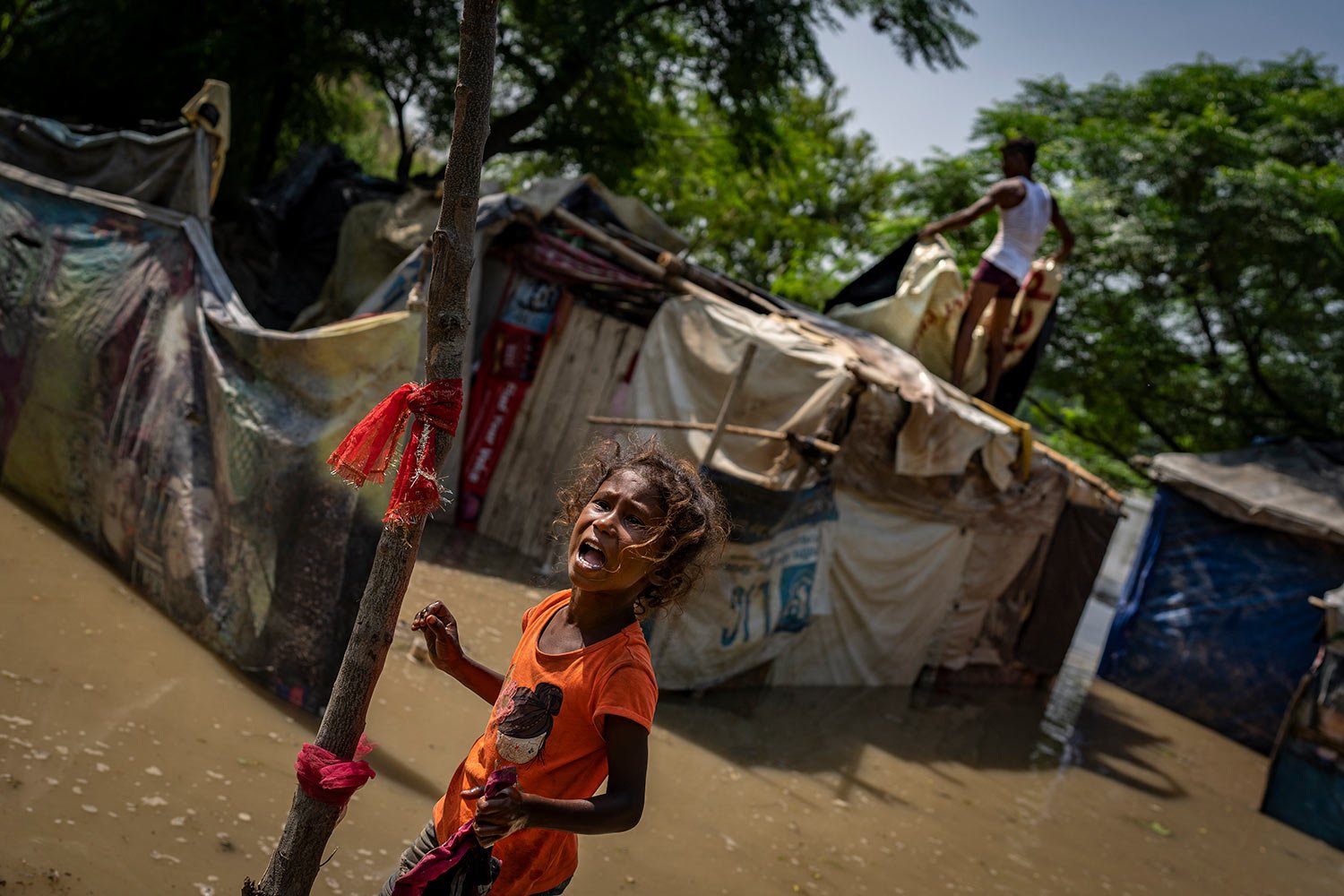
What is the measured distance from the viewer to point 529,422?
874cm

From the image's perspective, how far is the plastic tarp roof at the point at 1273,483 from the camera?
37.3ft

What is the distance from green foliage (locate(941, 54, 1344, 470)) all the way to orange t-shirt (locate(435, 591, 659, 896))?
12887 mm

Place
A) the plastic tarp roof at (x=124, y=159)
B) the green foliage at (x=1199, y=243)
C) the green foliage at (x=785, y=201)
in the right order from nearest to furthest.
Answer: the plastic tarp roof at (x=124, y=159), the green foliage at (x=1199, y=243), the green foliage at (x=785, y=201)

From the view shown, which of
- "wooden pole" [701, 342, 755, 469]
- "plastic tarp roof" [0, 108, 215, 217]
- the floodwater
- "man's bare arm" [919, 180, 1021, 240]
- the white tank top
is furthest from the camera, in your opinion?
the white tank top

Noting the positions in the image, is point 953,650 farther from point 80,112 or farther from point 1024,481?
point 80,112

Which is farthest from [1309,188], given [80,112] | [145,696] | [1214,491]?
[80,112]

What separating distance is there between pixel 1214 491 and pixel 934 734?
19.0 ft

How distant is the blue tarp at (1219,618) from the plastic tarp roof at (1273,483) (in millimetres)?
339

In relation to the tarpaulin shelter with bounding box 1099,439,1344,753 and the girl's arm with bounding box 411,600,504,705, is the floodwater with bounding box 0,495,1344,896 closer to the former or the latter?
the girl's arm with bounding box 411,600,504,705

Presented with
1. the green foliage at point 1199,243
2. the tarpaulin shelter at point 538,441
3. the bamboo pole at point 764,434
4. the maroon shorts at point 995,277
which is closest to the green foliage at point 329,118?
the tarpaulin shelter at point 538,441

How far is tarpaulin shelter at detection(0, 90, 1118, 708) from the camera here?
4633mm

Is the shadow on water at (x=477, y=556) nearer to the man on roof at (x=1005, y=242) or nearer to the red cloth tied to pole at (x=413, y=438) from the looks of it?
the man on roof at (x=1005, y=242)

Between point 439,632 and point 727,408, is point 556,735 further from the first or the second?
point 727,408

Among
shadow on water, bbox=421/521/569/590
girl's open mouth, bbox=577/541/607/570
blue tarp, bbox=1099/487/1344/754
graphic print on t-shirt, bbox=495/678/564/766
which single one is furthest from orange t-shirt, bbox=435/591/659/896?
blue tarp, bbox=1099/487/1344/754
